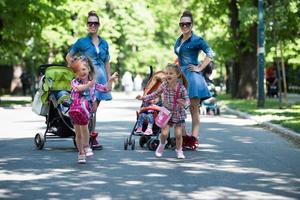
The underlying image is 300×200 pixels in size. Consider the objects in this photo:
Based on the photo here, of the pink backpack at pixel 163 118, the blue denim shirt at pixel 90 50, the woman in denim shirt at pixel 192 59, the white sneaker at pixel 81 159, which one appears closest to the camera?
the white sneaker at pixel 81 159

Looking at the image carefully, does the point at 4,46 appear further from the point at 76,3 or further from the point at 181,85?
the point at 181,85

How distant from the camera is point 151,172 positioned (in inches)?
351

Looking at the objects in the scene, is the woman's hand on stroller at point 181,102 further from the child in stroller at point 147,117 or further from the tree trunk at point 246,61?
the tree trunk at point 246,61

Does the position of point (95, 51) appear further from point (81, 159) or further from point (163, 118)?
point (81, 159)

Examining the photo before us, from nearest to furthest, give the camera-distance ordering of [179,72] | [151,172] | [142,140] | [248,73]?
1. [151,172]
2. [179,72]
3. [142,140]
4. [248,73]

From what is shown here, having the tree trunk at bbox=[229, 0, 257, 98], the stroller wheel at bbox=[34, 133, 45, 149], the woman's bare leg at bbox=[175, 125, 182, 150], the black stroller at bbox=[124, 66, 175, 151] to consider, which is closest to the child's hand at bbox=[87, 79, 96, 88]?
the woman's bare leg at bbox=[175, 125, 182, 150]

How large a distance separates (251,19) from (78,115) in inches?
781

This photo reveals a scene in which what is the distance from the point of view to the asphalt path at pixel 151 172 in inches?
291

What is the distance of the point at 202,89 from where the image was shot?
11.7 metres

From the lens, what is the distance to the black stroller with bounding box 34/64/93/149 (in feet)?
37.9

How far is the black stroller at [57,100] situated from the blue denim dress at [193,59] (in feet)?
5.56

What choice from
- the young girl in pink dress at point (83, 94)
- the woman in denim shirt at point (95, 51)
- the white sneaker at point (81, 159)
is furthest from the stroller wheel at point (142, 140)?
the white sneaker at point (81, 159)

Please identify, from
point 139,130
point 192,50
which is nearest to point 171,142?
point 139,130

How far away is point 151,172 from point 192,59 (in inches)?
125
